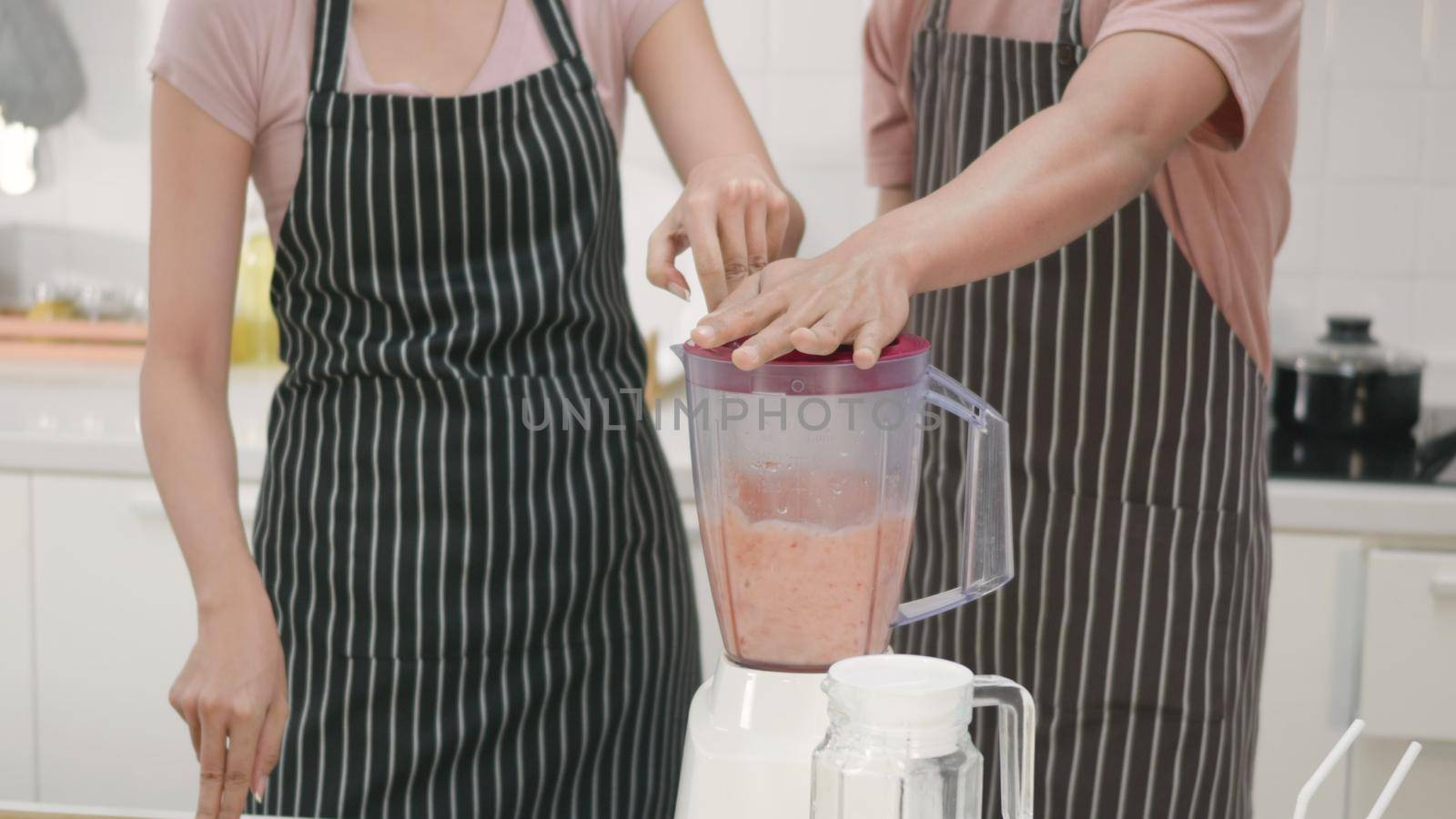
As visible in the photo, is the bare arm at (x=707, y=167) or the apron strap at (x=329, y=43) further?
the apron strap at (x=329, y=43)

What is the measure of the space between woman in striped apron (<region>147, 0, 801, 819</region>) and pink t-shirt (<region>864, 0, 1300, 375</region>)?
21 cm

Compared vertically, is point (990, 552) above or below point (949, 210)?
below

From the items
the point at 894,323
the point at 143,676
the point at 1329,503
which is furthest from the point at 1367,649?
the point at 143,676

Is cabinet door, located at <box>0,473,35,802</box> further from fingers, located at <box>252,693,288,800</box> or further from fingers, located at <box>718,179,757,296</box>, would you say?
fingers, located at <box>718,179,757,296</box>

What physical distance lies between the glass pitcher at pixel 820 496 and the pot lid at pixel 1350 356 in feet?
3.95

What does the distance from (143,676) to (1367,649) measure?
144 cm

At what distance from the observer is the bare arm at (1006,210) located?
68 cm

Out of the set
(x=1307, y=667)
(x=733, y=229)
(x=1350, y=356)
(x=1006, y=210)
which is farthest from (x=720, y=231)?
(x=1350, y=356)

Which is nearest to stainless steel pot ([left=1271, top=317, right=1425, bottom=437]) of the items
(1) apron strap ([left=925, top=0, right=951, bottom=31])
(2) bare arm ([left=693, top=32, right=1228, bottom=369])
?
(1) apron strap ([left=925, top=0, right=951, bottom=31])

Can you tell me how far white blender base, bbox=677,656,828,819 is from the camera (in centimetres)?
65

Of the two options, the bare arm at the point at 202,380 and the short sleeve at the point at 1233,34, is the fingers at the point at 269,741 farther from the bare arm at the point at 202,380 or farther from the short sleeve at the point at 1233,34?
the short sleeve at the point at 1233,34

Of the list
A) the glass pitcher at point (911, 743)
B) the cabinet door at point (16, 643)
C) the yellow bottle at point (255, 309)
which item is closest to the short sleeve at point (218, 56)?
the glass pitcher at point (911, 743)

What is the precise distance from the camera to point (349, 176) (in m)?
1.07

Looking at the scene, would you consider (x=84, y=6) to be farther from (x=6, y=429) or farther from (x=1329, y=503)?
(x=1329, y=503)
